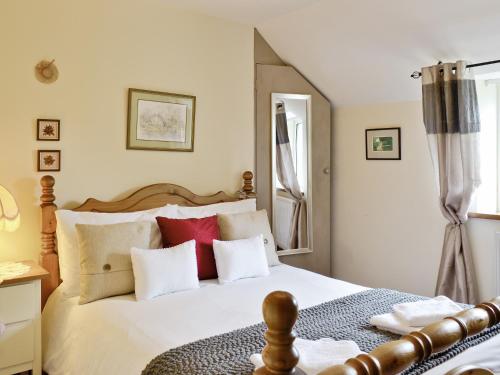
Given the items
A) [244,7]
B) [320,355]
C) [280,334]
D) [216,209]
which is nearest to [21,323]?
[216,209]

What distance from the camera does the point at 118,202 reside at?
2.91m

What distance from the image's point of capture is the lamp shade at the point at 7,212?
2.35 metres

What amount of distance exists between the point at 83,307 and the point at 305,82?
8.19 ft

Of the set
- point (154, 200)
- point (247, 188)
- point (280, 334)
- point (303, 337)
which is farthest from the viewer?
point (247, 188)

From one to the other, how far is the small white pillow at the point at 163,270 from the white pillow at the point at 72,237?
248 millimetres

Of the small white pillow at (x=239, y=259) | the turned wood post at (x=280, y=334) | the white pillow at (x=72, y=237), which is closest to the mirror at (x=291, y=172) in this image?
the small white pillow at (x=239, y=259)

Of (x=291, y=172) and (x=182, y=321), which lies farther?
(x=291, y=172)

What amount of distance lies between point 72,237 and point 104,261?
29 cm

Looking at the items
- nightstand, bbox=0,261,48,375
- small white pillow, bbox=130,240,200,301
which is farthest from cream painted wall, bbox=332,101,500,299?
nightstand, bbox=0,261,48,375

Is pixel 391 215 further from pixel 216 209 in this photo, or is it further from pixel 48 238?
pixel 48 238

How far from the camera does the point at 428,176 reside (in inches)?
129

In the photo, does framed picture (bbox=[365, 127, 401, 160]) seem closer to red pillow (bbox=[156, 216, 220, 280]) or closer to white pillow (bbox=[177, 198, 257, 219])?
white pillow (bbox=[177, 198, 257, 219])

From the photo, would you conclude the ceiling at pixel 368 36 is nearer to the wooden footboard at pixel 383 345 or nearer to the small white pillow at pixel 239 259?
the small white pillow at pixel 239 259

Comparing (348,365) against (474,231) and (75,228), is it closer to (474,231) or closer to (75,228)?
(75,228)
